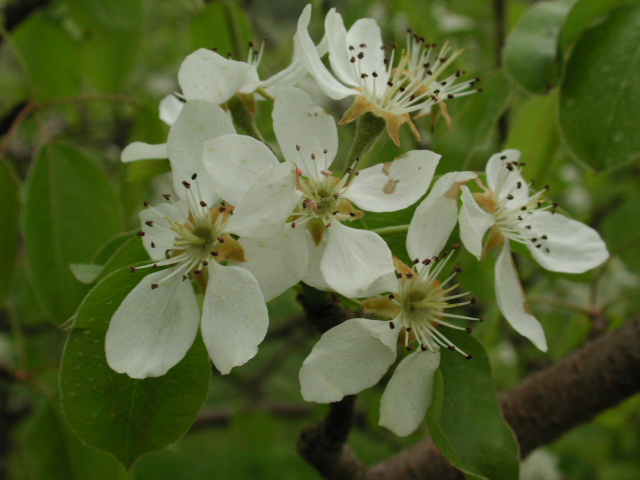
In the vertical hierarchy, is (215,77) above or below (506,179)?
above

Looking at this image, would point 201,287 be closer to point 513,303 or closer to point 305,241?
point 305,241

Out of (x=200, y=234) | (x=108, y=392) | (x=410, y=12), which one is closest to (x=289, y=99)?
(x=200, y=234)

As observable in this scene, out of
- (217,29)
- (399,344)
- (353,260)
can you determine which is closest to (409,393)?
(399,344)

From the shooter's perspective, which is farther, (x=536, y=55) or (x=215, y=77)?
(x=536, y=55)

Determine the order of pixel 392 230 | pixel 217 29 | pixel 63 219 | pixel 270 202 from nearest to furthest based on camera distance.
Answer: pixel 270 202 → pixel 392 230 → pixel 63 219 → pixel 217 29

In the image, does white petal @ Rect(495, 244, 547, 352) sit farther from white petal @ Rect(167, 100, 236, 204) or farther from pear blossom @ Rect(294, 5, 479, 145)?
white petal @ Rect(167, 100, 236, 204)

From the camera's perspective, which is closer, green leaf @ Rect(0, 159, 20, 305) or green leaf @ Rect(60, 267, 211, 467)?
green leaf @ Rect(60, 267, 211, 467)

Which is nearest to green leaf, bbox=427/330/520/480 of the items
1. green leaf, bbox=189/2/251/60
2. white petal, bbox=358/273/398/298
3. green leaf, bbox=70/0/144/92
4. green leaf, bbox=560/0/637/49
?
white petal, bbox=358/273/398/298
